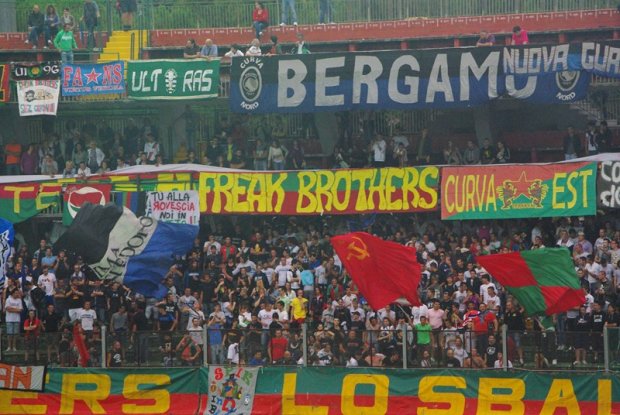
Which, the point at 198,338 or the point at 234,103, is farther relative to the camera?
the point at 234,103

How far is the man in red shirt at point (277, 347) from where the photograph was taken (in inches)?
1017

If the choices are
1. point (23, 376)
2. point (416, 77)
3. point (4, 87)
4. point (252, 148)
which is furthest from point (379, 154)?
point (23, 376)

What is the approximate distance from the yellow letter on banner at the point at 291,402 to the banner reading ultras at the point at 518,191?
27.4 ft

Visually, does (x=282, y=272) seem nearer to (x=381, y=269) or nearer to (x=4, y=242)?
(x=381, y=269)

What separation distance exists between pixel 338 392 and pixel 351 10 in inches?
722

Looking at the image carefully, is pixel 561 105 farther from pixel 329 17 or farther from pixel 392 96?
pixel 329 17

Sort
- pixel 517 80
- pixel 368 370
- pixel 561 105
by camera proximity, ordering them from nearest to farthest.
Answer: pixel 368 370 < pixel 517 80 < pixel 561 105

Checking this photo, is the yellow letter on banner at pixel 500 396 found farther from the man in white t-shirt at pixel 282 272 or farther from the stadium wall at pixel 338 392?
the man in white t-shirt at pixel 282 272

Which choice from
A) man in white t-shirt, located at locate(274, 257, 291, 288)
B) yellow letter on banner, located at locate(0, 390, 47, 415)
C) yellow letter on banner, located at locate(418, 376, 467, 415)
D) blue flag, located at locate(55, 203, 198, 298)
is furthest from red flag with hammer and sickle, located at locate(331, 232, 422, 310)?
yellow letter on banner, located at locate(0, 390, 47, 415)

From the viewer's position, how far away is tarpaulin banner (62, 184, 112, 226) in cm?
3388

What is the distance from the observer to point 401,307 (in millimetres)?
27172

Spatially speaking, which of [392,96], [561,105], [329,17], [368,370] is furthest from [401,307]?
[329,17]

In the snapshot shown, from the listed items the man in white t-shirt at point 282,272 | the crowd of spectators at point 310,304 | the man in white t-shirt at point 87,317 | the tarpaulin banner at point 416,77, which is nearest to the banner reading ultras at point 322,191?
the crowd of spectators at point 310,304

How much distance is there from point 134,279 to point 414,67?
10826 mm
